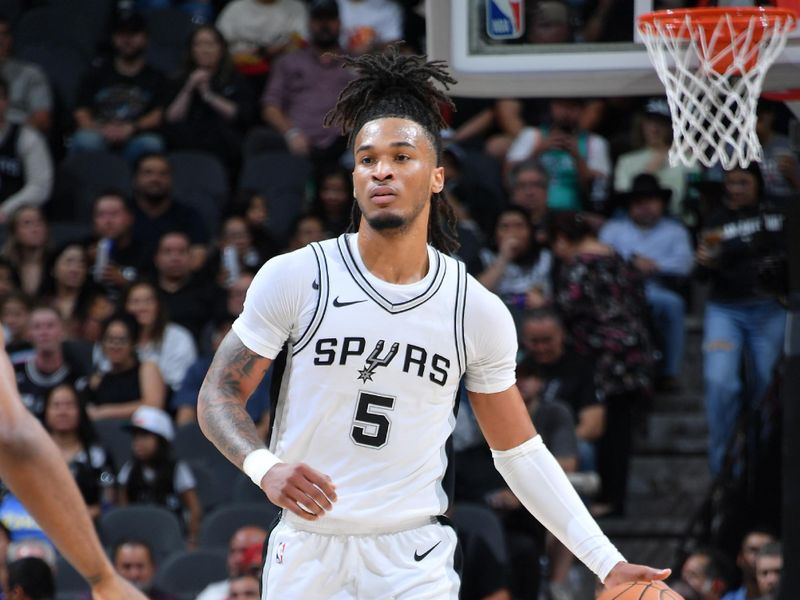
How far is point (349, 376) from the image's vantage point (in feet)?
13.6

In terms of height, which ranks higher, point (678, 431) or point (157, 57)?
point (157, 57)

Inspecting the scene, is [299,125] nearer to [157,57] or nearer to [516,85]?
[157,57]

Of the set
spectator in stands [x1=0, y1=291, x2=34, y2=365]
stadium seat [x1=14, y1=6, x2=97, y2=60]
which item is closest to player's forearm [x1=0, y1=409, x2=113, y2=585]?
spectator in stands [x1=0, y1=291, x2=34, y2=365]

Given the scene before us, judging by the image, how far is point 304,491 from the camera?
367 centimetres

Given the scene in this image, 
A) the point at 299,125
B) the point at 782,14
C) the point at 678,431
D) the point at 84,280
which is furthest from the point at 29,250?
the point at 782,14

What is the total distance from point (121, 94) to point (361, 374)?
7888mm

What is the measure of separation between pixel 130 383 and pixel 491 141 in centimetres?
357

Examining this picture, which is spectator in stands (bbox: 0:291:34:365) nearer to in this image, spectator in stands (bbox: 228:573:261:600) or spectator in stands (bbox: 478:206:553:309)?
spectator in stands (bbox: 228:573:261:600)

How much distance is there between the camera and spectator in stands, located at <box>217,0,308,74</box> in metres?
11.9

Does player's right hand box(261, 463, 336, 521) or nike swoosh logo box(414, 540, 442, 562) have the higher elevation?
player's right hand box(261, 463, 336, 521)

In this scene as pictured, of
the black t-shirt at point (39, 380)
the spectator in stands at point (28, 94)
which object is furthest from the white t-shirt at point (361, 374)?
the spectator in stands at point (28, 94)

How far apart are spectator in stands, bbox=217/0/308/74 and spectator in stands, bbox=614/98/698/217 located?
304 cm

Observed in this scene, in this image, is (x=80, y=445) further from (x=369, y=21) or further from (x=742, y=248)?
(x=369, y=21)

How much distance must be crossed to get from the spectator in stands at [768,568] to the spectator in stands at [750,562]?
0.05 metres
